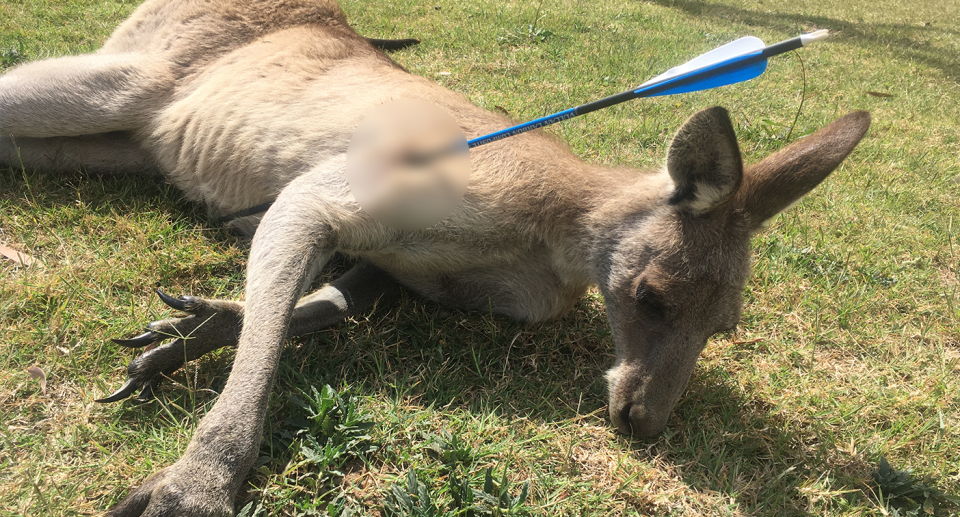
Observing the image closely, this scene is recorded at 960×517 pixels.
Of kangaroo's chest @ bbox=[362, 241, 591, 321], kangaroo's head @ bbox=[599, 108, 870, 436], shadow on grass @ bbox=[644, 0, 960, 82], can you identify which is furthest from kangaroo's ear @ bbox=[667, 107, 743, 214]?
shadow on grass @ bbox=[644, 0, 960, 82]

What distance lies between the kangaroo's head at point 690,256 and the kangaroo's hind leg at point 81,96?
2737 mm

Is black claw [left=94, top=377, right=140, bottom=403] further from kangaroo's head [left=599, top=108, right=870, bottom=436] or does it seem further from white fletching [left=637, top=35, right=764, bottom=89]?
white fletching [left=637, top=35, right=764, bottom=89]

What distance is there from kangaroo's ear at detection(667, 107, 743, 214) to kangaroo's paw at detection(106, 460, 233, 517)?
199 centimetres

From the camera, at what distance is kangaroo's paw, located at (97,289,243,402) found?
2010 millimetres

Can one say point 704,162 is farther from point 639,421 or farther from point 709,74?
point 639,421

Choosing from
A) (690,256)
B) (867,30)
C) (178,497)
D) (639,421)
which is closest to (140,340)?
(178,497)

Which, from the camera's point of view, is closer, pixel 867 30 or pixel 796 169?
pixel 796 169

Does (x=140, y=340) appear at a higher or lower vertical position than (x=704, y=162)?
lower

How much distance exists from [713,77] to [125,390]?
2342 mm

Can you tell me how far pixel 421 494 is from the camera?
5.84 feet

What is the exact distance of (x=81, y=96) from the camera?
10.2 feet

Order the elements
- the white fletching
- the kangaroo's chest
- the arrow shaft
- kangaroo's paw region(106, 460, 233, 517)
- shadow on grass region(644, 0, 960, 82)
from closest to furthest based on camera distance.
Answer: kangaroo's paw region(106, 460, 233, 517)
the arrow shaft
the white fletching
the kangaroo's chest
shadow on grass region(644, 0, 960, 82)

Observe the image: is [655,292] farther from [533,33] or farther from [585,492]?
[533,33]

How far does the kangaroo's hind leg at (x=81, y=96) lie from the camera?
308 cm
